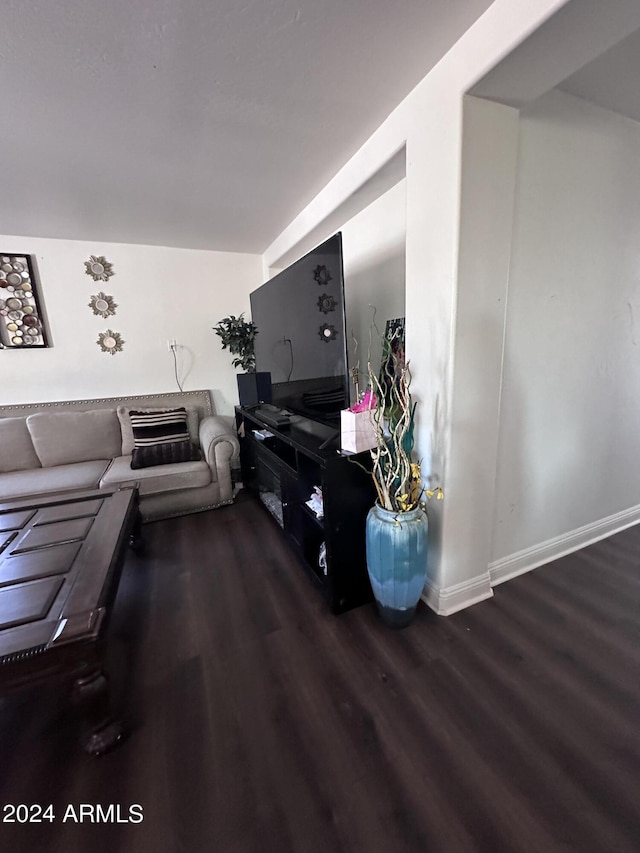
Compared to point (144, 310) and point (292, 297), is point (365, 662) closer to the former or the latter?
point (292, 297)

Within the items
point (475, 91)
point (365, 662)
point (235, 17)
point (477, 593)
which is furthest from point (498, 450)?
point (235, 17)

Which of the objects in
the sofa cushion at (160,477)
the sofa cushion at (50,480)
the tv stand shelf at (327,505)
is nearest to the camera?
the tv stand shelf at (327,505)

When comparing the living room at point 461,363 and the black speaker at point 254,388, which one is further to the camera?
the black speaker at point 254,388

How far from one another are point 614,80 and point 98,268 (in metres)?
3.36

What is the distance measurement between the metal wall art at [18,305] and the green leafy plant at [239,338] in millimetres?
1400

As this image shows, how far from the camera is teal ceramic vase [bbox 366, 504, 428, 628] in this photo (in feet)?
4.28

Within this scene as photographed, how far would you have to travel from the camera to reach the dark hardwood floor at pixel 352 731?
83 cm

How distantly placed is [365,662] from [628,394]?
78.6 inches

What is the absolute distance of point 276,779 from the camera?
937mm

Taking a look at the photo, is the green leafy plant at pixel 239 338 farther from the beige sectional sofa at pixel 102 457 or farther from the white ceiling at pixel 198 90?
the white ceiling at pixel 198 90

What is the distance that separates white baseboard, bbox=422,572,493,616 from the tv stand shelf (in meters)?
0.28

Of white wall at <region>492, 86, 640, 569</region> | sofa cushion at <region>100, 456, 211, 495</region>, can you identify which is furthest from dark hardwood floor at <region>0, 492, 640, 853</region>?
sofa cushion at <region>100, 456, 211, 495</region>

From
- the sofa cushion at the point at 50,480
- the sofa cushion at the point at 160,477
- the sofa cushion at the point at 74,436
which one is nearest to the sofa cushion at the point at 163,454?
the sofa cushion at the point at 160,477

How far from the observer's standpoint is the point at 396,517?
4.30 ft
